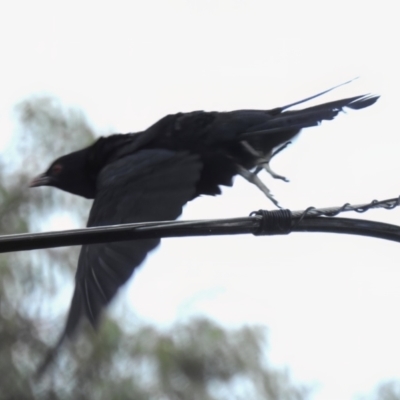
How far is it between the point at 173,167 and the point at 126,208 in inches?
13.8

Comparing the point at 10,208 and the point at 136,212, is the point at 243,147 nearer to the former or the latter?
the point at 136,212

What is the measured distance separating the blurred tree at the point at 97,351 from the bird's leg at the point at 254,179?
11.5 feet

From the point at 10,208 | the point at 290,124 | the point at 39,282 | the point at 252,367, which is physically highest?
the point at 10,208

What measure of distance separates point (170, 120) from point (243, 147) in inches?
19.6

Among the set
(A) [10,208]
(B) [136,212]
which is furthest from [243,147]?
(A) [10,208]

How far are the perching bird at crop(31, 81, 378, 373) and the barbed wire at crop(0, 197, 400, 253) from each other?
1503mm

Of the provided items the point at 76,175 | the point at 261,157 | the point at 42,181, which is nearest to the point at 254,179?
the point at 261,157

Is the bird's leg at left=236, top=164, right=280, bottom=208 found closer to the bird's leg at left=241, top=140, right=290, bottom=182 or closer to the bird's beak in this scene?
the bird's leg at left=241, top=140, right=290, bottom=182

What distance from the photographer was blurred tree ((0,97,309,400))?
929 cm

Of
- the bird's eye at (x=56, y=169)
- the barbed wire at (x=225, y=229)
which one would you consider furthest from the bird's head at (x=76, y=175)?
the barbed wire at (x=225, y=229)

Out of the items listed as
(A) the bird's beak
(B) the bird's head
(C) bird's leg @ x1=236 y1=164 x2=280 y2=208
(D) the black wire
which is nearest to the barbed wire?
(D) the black wire

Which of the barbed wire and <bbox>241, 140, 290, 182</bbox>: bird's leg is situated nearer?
the barbed wire

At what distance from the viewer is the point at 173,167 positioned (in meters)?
5.70

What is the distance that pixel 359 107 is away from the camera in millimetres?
5129
